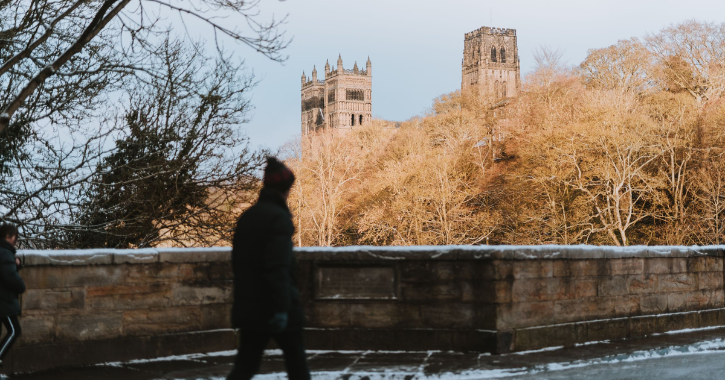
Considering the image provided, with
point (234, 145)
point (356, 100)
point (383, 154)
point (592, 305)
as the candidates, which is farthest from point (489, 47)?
point (592, 305)

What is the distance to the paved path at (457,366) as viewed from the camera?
7551 mm

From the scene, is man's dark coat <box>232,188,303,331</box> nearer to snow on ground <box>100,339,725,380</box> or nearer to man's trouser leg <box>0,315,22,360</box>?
snow on ground <box>100,339,725,380</box>

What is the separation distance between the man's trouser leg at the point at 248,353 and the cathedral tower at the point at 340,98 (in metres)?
175

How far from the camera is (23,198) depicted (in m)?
16.2

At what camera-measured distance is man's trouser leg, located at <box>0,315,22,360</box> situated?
7.25 meters

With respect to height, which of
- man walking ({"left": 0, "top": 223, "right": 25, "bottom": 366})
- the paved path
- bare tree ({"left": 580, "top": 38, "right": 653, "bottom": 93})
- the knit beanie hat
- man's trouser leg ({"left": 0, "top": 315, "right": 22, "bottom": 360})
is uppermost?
bare tree ({"left": 580, "top": 38, "right": 653, "bottom": 93})

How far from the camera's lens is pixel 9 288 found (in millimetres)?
7211

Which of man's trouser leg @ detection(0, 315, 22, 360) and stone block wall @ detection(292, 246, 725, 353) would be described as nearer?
man's trouser leg @ detection(0, 315, 22, 360)

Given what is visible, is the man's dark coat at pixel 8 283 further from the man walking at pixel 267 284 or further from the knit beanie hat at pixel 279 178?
the knit beanie hat at pixel 279 178

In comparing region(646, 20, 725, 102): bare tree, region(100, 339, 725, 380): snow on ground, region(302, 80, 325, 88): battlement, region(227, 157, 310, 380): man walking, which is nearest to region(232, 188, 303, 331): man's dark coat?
region(227, 157, 310, 380): man walking

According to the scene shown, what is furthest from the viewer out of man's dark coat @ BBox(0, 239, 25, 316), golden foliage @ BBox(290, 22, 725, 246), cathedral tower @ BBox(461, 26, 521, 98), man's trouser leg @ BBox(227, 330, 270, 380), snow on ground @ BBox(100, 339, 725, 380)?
cathedral tower @ BBox(461, 26, 521, 98)

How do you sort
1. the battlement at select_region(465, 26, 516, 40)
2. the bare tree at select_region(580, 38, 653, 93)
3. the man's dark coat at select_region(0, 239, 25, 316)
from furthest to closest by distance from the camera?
the battlement at select_region(465, 26, 516, 40), the bare tree at select_region(580, 38, 653, 93), the man's dark coat at select_region(0, 239, 25, 316)

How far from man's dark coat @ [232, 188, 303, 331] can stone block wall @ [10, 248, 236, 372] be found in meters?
3.66

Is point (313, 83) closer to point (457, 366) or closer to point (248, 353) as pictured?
point (457, 366)
